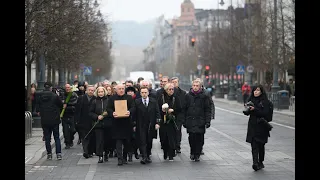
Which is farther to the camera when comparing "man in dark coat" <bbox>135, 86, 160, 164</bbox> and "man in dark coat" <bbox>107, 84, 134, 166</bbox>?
"man in dark coat" <bbox>135, 86, 160, 164</bbox>

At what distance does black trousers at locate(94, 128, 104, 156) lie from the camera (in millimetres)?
16566

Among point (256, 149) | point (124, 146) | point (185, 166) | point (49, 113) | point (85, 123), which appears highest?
point (49, 113)

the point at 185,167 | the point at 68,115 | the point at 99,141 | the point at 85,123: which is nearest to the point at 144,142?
the point at 99,141

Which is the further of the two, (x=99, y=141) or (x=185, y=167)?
(x=99, y=141)

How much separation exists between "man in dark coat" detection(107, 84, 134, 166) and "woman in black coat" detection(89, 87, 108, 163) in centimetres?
45

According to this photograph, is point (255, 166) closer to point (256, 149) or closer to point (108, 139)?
point (256, 149)

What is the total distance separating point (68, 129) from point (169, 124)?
433 cm

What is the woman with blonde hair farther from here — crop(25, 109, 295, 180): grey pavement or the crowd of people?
crop(25, 109, 295, 180): grey pavement

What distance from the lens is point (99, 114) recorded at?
56.0ft

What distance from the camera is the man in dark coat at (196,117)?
16.5m

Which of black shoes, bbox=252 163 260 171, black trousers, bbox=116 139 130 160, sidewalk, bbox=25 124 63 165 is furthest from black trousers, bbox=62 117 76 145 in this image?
black shoes, bbox=252 163 260 171

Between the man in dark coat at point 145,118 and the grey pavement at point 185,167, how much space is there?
0.49 meters
